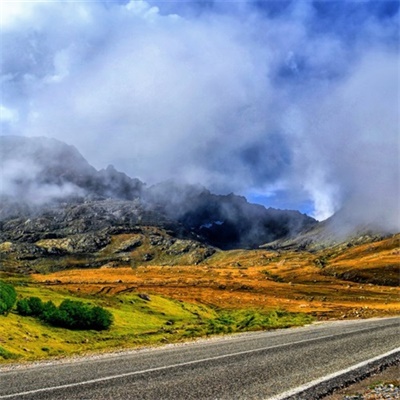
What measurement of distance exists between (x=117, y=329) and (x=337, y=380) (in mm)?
25954

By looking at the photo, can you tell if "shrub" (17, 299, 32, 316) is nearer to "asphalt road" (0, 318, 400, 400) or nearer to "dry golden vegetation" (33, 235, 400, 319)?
"dry golden vegetation" (33, 235, 400, 319)

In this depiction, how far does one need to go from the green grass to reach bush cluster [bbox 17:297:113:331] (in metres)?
0.72

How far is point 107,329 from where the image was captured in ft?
109

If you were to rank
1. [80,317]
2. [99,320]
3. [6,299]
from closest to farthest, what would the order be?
[6,299]
[80,317]
[99,320]

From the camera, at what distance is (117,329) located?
3369 centimetres

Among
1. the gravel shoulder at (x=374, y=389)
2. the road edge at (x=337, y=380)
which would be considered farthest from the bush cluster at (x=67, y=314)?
the gravel shoulder at (x=374, y=389)

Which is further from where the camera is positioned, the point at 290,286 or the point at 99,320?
the point at 290,286

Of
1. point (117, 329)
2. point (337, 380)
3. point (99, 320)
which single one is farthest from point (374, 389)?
point (117, 329)

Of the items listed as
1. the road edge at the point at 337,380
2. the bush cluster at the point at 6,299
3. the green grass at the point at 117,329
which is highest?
the road edge at the point at 337,380

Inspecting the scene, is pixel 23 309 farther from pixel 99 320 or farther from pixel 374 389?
pixel 374 389

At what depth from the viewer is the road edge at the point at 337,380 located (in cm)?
886

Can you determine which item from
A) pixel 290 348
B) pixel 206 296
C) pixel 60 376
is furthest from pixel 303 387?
pixel 206 296

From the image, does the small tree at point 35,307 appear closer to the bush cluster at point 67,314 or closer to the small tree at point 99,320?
the bush cluster at point 67,314

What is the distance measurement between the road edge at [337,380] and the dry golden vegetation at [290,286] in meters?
37.4
